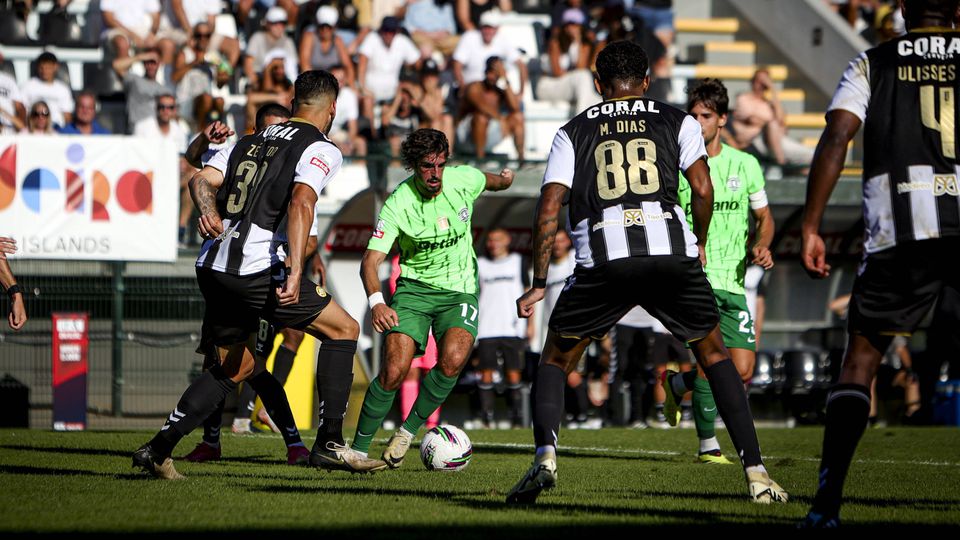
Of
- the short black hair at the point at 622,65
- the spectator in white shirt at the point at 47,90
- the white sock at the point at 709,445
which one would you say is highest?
the spectator in white shirt at the point at 47,90

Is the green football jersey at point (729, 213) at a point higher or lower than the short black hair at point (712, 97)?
lower

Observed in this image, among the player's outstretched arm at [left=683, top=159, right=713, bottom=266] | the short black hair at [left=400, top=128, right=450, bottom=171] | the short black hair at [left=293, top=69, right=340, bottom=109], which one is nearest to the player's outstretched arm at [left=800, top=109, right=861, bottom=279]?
the player's outstretched arm at [left=683, top=159, right=713, bottom=266]

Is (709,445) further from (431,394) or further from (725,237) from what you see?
(431,394)

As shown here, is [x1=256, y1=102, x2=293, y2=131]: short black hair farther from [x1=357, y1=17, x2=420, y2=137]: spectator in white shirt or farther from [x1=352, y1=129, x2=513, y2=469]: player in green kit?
[x1=357, y1=17, x2=420, y2=137]: spectator in white shirt

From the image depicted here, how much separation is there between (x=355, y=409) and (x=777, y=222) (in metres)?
5.97

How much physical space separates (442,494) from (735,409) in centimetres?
161

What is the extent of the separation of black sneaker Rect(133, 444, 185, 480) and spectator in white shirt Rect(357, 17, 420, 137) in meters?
11.6

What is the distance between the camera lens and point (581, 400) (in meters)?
15.6

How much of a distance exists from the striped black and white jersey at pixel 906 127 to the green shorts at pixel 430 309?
13.2ft

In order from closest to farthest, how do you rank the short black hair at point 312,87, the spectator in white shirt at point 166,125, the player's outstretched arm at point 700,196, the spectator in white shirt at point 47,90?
the player's outstretched arm at point 700,196 → the short black hair at point 312,87 → the spectator in white shirt at point 166,125 → the spectator in white shirt at point 47,90

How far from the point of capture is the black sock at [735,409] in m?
6.46

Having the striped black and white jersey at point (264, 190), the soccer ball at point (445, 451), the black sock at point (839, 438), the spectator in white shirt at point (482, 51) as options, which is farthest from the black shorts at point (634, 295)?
the spectator in white shirt at point (482, 51)

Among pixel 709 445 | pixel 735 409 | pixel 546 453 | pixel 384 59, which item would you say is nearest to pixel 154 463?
pixel 546 453

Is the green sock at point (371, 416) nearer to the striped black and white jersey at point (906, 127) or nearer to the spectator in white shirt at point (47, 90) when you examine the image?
the striped black and white jersey at point (906, 127)
